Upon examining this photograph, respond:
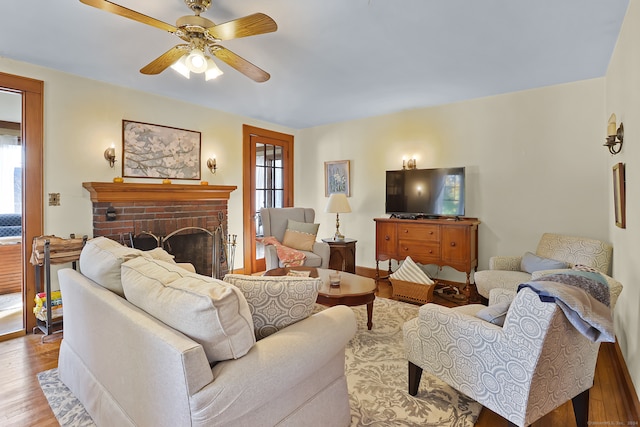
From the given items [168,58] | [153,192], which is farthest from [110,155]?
[168,58]

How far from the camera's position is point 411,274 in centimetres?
372

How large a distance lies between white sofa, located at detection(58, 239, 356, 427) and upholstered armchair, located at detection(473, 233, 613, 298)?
2051mm

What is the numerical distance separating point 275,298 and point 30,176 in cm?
290

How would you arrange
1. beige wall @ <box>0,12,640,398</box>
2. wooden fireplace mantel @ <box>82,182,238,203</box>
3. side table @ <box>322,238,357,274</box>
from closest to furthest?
beige wall @ <box>0,12,640,398</box>
wooden fireplace mantel @ <box>82,182,238,203</box>
side table @ <box>322,238,357,274</box>

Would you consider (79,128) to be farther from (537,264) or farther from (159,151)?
(537,264)

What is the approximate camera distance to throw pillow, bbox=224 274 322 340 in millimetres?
1447

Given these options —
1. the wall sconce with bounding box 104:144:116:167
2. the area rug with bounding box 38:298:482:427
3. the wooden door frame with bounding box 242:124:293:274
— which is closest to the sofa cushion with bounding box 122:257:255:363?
the area rug with bounding box 38:298:482:427

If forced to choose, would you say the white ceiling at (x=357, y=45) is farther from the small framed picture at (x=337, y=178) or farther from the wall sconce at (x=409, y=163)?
the small framed picture at (x=337, y=178)

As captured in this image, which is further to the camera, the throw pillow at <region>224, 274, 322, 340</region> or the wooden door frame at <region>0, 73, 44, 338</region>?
the wooden door frame at <region>0, 73, 44, 338</region>


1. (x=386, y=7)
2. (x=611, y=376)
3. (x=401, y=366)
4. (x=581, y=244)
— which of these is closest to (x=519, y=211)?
(x=581, y=244)

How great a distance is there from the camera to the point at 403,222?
4.20 meters

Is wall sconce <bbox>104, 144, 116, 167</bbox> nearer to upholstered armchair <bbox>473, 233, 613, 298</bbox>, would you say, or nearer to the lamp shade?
the lamp shade

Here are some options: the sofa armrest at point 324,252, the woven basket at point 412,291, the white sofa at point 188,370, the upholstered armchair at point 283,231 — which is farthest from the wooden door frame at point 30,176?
the woven basket at point 412,291

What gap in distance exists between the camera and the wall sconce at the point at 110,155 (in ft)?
11.2
